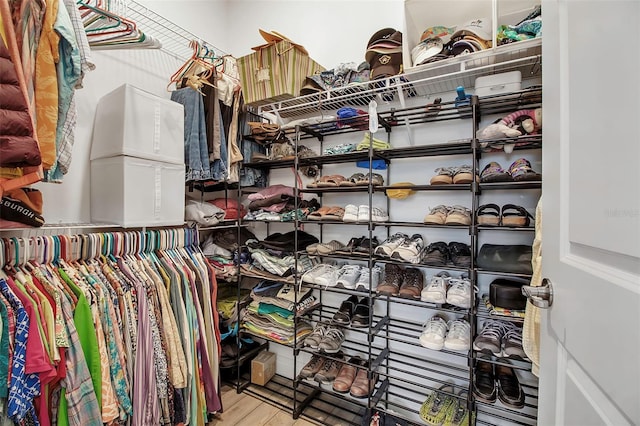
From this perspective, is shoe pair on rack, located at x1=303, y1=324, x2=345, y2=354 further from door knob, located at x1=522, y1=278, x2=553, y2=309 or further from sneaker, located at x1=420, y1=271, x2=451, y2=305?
door knob, located at x1=522, y1=278, x2=553, y2=309

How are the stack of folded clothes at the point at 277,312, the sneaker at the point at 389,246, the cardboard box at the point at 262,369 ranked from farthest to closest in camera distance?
the cardboard box at the point at 262,369, the stack of folded clothes at the point at 277,312, the sneaker at the point at 389,246

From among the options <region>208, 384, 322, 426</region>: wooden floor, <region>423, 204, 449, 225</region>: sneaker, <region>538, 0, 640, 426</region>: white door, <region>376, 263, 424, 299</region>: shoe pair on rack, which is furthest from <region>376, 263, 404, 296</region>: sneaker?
<region>208, 384, 322, 426</region>: wooden floor

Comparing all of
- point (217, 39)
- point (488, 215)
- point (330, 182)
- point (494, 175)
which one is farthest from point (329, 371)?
point (217, 39)

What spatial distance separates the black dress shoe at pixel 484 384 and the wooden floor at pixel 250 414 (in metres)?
1.00

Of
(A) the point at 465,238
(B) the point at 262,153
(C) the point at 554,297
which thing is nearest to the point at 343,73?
(B) the point at 262,153

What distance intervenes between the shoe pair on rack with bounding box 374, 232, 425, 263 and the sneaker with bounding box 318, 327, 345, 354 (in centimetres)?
65

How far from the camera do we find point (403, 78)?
157 cm

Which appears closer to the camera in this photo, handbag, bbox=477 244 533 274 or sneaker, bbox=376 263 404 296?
handbag, bbox=477 244 533 274

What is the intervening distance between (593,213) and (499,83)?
3.84 feet

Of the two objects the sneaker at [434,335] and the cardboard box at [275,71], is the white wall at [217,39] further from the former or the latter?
the sneaker at [434,335]

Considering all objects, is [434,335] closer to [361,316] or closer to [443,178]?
[361,316]

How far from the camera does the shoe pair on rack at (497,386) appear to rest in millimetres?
1268

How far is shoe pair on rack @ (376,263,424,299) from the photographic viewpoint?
1487 mm

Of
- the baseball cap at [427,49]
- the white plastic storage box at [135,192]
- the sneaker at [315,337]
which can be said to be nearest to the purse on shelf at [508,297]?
the sneaker at [315,337]
